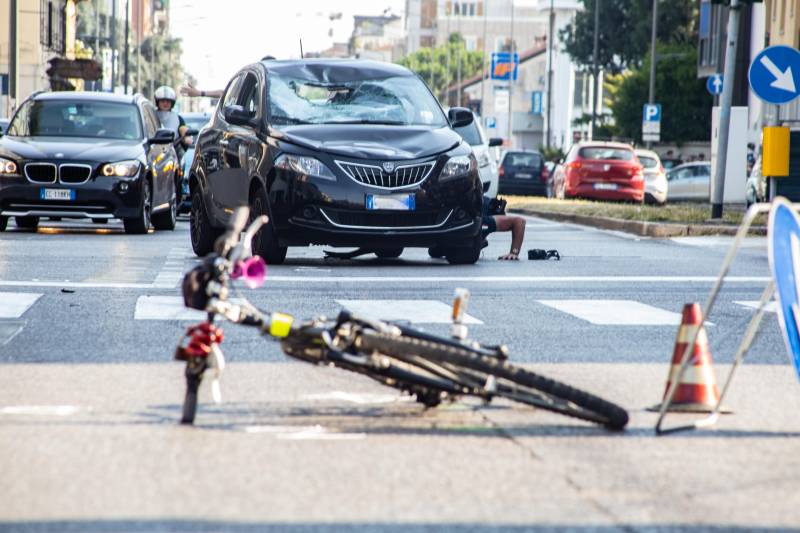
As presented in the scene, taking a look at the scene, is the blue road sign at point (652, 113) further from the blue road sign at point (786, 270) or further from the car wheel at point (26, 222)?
the blue road sign at point (786, 270)

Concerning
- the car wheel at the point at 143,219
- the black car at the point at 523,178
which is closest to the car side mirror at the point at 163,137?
the car wheel at the point at 143,219

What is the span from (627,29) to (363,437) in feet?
275

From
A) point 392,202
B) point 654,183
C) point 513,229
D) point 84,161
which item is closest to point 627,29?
point 654,183

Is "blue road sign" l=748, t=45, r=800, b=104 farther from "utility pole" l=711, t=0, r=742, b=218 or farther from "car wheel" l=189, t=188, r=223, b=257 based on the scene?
"car wheel" l=189, t=188, r=223, b=257

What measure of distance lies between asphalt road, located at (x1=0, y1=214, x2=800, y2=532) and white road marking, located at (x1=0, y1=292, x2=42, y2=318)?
0.03 meters

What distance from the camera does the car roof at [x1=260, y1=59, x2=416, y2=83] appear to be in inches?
653

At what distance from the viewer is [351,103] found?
53.4 feet

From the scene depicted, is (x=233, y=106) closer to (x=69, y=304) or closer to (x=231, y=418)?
(x=69, y=304)

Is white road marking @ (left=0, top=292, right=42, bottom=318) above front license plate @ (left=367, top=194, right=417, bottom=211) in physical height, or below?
below

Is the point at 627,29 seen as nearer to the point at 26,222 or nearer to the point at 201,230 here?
the point at 26,222

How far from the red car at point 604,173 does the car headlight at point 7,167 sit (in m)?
21.5

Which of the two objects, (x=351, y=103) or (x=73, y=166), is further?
(x=73, y=166)

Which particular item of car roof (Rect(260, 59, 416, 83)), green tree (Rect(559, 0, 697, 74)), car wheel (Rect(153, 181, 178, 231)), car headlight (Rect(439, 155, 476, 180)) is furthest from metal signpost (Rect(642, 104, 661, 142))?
car headlight (Rect(439, 155, 476, 180))

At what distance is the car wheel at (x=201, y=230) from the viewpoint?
17.1 metres
